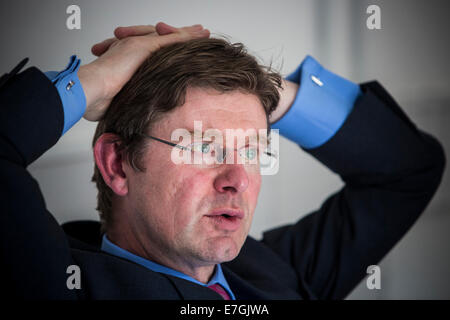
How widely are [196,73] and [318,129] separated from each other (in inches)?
18.7

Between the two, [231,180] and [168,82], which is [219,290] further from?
[168,82]

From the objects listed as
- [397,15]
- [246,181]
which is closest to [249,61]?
[246,181]

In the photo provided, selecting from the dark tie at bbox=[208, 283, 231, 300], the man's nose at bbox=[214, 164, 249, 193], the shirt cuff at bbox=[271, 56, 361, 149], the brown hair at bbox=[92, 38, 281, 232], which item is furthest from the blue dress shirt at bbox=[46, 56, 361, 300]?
the dark tie at bbox=[208, 283, 231, 300]

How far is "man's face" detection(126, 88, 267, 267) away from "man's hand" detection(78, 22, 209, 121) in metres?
0.14

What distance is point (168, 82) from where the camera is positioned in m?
1.07

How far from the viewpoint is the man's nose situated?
1.03m

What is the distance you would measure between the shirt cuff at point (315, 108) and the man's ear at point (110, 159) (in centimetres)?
49

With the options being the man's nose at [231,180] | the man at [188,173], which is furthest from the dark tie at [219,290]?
the man's nose at [231,180]

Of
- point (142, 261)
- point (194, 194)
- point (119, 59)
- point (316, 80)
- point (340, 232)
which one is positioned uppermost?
point (119, 59)

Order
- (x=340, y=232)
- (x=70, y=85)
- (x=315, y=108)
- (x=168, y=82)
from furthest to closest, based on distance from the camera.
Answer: (x=340, y=232), (x=315, y=108), (x=168, y=82), (x=70, y=85)

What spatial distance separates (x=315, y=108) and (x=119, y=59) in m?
0.59

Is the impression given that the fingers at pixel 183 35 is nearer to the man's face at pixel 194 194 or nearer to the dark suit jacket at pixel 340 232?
the man's face at pixel 194 194

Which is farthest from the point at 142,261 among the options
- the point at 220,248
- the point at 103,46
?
the point at 103,46
